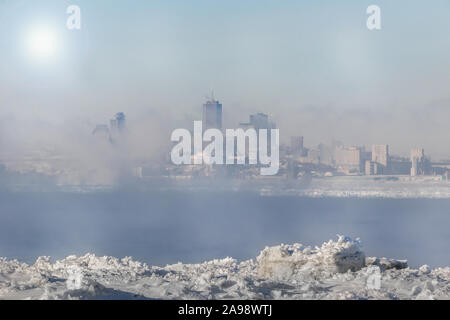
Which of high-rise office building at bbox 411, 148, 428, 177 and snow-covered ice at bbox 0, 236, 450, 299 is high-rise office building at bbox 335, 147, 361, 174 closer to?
high-rise office building at bbox 411, 148, 428, 177

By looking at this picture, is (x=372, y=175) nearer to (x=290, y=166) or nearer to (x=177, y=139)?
(x=290, y=166)
